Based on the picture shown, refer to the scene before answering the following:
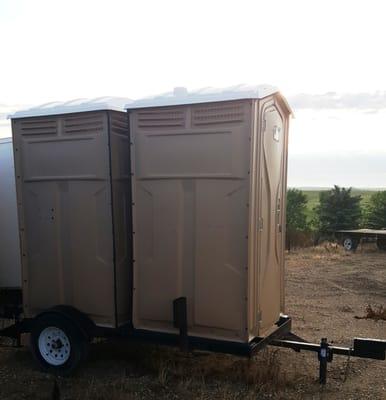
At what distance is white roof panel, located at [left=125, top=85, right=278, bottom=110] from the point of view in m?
4.62

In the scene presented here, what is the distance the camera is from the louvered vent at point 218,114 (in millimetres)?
4680

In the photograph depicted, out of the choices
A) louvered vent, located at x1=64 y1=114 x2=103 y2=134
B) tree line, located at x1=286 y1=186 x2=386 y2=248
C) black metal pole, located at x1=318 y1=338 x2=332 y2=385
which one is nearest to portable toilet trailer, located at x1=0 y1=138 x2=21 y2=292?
louvered vent, located at x1=64 y1=114 x2=103 y2=134

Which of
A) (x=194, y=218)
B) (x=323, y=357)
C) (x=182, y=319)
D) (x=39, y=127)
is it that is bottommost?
(x=323, y=357)

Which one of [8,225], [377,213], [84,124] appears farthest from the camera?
[377,213]

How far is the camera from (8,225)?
6.68 m

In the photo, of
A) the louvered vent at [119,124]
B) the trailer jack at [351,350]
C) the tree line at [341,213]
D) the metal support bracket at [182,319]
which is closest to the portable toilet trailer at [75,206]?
the louvered vent at [119,124]

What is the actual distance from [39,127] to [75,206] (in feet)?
3.05

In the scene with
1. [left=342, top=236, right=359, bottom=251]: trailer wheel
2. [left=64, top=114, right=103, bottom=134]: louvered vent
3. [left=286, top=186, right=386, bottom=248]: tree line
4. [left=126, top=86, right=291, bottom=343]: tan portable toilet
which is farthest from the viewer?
[left=286, top=186, right=386, bottom=248]: tree line

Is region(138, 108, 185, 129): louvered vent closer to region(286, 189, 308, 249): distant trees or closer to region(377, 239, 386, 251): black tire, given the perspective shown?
region(377, 239, 386, 251): black tire

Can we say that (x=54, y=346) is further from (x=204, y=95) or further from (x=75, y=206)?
(x=204, y=95)

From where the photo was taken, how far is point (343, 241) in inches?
704

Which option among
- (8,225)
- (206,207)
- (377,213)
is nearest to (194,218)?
(206,207)

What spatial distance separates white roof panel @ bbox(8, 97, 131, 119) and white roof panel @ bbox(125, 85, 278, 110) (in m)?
0.26

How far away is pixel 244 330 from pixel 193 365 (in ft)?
3.52
